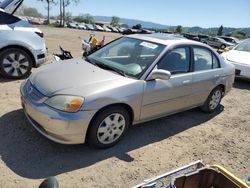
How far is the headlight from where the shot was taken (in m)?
3.27

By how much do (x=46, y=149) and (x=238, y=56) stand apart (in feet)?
23.4

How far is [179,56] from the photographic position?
177 inches

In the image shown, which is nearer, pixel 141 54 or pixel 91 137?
pixel 91 137

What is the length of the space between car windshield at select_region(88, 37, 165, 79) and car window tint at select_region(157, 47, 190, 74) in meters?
0.16

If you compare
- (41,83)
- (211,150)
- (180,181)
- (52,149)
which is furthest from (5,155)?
(211,150)

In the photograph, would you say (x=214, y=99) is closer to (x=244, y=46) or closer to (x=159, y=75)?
(x=159, y=75)

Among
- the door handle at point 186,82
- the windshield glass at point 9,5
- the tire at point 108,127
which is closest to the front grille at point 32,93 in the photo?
the tire at point 108,127

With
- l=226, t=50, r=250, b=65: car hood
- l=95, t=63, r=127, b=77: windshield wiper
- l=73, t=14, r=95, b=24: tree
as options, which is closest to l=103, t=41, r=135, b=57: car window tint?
l=95, t=63, r=127, b=77: windshield wiper

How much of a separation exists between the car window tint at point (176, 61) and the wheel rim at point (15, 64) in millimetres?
3462

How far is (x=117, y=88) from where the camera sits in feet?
11.8

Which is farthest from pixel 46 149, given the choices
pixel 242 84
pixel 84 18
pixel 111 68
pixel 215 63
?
pixel 84 18

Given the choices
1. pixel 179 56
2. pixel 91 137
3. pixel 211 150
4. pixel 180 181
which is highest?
pixel 179 56

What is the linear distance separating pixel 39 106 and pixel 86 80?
0.70 m

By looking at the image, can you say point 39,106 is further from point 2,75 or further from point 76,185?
point 2,75
